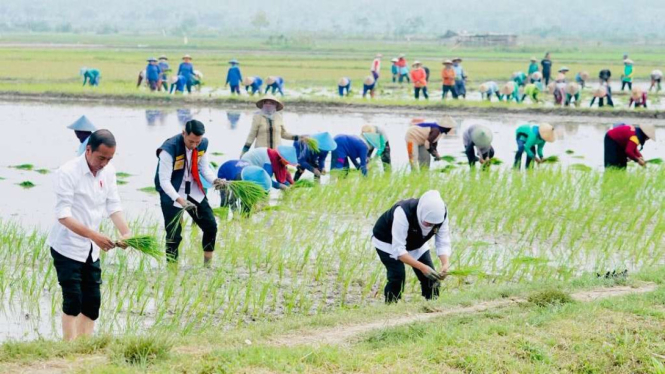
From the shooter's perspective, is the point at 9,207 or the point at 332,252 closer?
the point at 332,252

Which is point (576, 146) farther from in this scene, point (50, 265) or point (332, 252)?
point (50, 265)

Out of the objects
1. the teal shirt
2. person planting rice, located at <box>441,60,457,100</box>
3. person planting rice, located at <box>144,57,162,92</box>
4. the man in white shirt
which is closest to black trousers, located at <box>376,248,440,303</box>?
the man in white shirt

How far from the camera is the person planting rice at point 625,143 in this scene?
11000mm

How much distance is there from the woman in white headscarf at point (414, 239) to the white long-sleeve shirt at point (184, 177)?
160cm

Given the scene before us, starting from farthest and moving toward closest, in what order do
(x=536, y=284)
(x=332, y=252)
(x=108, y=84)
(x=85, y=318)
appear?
1. (x=108, y=84)
2. (x=332, y=252)
3. (x=536, y=284)
4. (x=85, y=318)

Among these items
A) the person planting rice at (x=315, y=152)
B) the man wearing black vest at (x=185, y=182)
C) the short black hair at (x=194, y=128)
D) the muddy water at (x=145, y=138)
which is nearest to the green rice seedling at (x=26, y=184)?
the muddy water at (x=145, y=138)

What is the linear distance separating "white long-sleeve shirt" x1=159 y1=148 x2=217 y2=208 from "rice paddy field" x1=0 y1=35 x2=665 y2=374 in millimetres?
545

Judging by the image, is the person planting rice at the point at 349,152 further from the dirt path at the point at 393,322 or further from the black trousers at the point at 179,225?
the dirt path at the point at 393,322

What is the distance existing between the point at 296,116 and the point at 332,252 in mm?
12791

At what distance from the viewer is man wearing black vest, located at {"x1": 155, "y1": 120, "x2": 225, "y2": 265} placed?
7.13 meters

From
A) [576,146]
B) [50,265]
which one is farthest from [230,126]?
[50,265]

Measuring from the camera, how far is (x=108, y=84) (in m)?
26.6

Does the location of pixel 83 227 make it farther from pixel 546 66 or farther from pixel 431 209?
pixel 546 66

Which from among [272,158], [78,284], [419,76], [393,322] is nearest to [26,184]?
[272,158]
